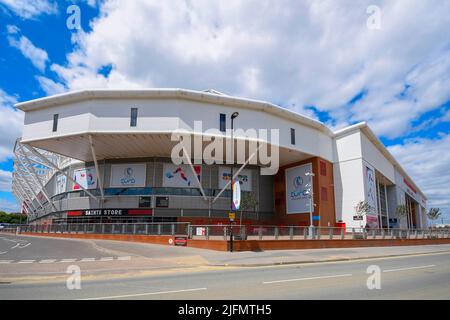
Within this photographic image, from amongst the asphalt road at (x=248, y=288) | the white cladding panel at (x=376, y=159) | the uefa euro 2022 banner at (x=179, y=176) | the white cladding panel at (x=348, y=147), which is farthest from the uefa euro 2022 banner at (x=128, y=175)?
the asphalt road at (x=248, y=288)

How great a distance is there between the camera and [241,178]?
1852 inches

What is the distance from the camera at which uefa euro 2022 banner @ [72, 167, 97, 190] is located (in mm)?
45938

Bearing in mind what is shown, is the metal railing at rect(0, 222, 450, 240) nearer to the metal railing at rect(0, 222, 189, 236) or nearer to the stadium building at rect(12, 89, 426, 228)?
the metal railing at rect(0, 222, 189, 236)

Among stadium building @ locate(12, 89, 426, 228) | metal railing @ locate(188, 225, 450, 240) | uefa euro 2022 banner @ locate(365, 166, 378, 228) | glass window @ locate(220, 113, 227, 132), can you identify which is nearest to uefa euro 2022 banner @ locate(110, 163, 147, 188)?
stadium building @ locate(12, 89, 426, 228)

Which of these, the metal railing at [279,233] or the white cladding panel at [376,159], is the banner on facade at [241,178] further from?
the metal railing at [279,233]

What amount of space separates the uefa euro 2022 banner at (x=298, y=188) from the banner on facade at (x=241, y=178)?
6.07m

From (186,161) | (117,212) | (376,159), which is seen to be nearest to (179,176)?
(186,161)

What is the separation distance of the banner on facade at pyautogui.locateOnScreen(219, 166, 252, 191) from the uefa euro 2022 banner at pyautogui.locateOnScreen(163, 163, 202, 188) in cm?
320

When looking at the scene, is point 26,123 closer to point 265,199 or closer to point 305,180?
point 265,199

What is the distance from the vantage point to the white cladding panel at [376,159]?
50.2 meters

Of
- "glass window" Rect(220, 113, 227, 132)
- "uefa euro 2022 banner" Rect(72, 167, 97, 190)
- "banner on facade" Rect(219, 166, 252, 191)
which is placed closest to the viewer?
"glass window" Rect(220, 113, 227, 132)

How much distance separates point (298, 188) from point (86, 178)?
1195 inches

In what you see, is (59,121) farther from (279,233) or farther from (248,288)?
Result: (248,288)
